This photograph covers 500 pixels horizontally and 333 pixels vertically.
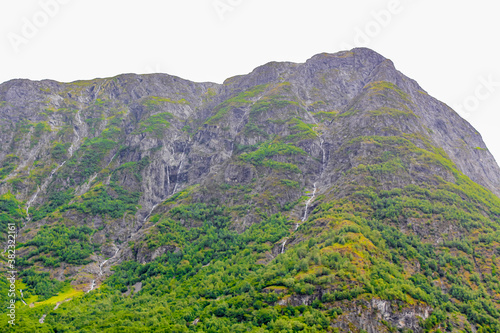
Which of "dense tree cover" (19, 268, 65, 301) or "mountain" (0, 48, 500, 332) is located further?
"dense tree cover" (19, 268, 65, 301)

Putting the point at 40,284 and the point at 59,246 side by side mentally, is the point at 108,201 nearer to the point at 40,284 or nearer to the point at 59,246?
the point at 59,246

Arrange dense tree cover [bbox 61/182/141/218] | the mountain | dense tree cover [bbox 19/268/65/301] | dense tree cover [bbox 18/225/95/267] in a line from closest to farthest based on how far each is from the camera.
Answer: the mountain < dense tree cover [bbox 19/268/65/301] < dense tree cover [bbox 18/225/95/267] < dense tree cover [bbox 61/182/141/218]

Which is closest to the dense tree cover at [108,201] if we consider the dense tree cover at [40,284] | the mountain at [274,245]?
the mountain at [274,245]

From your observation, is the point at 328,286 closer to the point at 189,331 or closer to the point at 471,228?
the point at 189,331

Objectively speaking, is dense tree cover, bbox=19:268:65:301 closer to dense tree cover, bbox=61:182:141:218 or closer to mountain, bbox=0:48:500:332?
mountain, bbox=0:48:500:332

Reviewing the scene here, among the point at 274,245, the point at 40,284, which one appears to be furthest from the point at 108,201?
the point at 274,245

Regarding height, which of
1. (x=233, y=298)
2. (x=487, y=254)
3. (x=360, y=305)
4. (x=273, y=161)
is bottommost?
(x=233, y=298)

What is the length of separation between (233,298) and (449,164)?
14663 centimetres

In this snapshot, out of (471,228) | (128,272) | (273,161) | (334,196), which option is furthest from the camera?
(273,161)

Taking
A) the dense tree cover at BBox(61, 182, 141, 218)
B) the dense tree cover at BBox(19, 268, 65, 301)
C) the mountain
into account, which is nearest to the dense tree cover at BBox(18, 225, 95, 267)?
the mountain

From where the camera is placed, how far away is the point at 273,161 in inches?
7416

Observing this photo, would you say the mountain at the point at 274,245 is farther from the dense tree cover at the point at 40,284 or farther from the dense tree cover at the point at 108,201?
the dense tree cover at the point at 108,201

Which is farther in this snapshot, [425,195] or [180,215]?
[180,215]

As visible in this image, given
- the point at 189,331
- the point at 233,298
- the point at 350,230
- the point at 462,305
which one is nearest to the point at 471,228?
the point at 462,305
